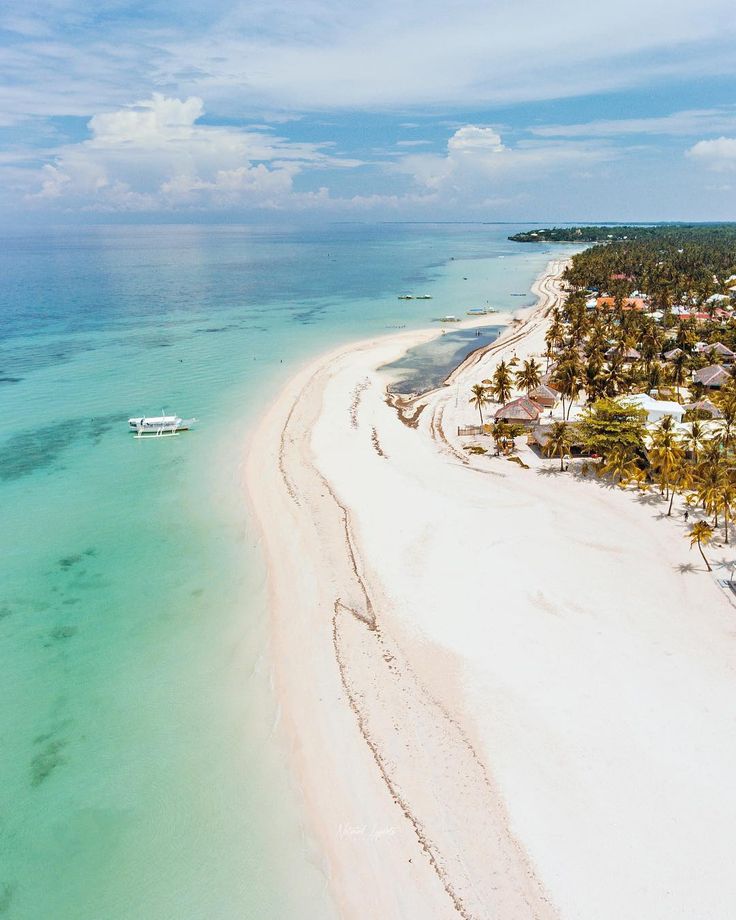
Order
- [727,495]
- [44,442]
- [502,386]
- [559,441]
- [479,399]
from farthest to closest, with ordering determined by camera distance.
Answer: [502,386], [479,399], [44,442], [559,441], [727,495]

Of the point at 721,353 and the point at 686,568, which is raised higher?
the point at 721,353

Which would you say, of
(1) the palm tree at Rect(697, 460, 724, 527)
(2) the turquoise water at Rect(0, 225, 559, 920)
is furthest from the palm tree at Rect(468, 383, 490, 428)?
(2) the turquoise water at Rect(0, 225, 559, 920)

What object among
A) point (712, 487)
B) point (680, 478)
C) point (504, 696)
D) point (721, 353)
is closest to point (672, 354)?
point (721, 353)

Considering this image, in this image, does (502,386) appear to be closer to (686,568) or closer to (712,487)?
(712,487)

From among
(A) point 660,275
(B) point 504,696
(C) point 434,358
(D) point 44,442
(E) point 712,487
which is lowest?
(B) point 504,696

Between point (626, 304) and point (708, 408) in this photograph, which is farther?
point (626, 304)

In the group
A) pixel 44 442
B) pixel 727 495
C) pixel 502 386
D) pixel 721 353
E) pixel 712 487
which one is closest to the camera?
pixel 727 495

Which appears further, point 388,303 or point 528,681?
point 388,303

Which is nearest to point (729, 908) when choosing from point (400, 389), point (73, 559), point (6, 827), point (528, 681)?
point (528, 681)

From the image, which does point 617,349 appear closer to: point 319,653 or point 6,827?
point 319,653
